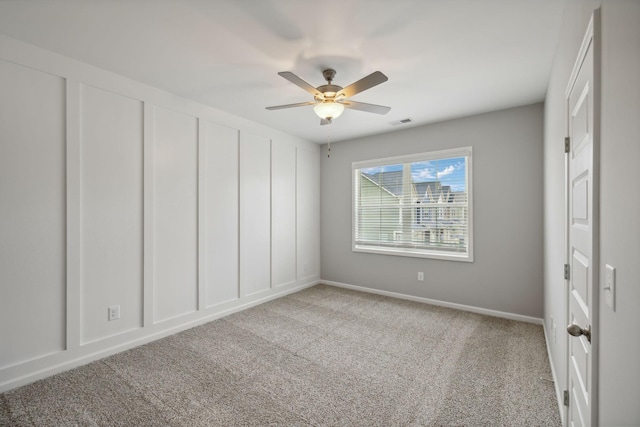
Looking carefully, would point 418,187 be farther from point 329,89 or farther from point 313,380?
point 313,380

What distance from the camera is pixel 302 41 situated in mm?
2168

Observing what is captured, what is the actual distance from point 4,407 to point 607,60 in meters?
3.71

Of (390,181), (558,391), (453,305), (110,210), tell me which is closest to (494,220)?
(453,305)

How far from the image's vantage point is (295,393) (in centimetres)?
213

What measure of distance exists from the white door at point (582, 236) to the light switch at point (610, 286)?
11 centimetres

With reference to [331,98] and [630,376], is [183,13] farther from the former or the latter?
[630,376]

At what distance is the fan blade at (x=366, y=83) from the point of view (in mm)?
2098

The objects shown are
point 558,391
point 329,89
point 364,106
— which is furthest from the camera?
point 364,106

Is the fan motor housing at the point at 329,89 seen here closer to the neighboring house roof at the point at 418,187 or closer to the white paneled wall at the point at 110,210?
the white paneled wall at the point at 110,210

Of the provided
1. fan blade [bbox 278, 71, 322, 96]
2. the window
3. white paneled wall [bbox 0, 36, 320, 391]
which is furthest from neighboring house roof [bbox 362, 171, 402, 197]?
fan blade [bbox 278, 71, 322, 96]

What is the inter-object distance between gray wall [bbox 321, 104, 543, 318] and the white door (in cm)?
198

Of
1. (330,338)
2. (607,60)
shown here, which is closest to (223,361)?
(330,338)

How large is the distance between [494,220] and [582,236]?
2.52m

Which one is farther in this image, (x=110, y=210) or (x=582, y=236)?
(x=110, y=210)
